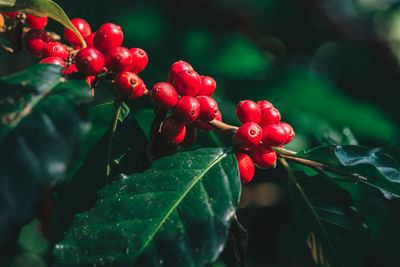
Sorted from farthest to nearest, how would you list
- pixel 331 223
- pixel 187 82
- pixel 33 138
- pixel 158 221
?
pixel 331 223
pixel 187 82
pixel 158 221
pixel 33 138

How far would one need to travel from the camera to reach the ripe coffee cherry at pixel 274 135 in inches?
45.9

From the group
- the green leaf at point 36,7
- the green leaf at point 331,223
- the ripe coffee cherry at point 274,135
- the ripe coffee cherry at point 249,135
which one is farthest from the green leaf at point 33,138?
the green leaf at point 331,223

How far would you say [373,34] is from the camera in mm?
4656

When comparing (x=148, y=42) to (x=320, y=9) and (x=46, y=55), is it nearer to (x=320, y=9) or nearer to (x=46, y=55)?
(x=46, y=55)

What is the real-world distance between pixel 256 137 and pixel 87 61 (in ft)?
2.03

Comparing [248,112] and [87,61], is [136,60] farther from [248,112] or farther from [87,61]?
[248,112]

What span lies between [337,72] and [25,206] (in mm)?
5368

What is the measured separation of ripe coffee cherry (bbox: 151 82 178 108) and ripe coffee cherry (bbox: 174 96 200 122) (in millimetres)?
31

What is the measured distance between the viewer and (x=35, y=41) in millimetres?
1235

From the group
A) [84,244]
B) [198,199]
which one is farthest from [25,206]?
[198,199]

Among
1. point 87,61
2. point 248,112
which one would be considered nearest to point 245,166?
point 248,112

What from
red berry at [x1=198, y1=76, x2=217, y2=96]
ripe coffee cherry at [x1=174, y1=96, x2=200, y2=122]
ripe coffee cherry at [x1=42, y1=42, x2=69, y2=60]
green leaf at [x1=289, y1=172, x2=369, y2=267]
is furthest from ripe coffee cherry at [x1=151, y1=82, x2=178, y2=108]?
green leaf at [x1=289, y1=172, x2=369, y2=267]

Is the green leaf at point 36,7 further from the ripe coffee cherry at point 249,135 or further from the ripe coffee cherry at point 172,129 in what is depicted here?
the ripe coffee cherry at point 249,135

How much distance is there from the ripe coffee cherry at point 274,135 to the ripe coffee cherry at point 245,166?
97 mm
